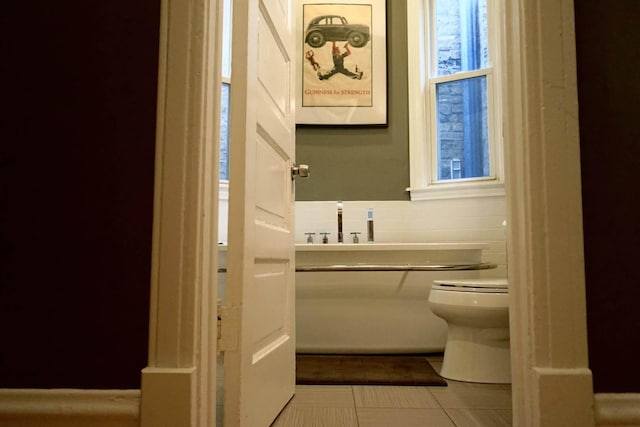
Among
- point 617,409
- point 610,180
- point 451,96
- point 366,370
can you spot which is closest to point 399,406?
point 366,370

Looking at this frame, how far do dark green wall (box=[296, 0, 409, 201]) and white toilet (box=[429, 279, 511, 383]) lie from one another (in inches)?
51.7

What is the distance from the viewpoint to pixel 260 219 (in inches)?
54.6

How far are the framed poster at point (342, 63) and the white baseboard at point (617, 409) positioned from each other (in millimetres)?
2473

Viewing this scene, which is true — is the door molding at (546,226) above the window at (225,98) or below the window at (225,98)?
below

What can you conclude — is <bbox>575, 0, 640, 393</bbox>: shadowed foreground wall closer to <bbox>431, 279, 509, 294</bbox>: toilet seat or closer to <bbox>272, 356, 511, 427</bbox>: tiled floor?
<bbox>272, 356, 511, 427</bbox>: tiled floor

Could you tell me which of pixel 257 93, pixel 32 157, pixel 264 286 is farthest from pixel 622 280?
pixel 32 157

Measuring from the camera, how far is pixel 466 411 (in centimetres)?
156

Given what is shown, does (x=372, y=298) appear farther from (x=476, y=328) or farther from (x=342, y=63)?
(x=342, y=63)

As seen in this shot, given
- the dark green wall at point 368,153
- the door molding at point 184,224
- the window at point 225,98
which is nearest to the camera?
the door molding at point 184,224

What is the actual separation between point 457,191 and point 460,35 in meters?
1.18

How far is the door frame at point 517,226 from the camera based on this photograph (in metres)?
1.00

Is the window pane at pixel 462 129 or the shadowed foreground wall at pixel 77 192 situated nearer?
the shadowed foreground wall at pixel 77 192

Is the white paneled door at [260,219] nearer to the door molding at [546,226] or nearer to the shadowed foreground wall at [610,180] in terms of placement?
the door molding at [546,226]

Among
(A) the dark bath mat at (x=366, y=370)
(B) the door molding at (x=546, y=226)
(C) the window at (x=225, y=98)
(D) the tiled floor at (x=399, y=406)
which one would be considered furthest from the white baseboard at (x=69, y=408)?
(C) the window at (x=225, y=98)
